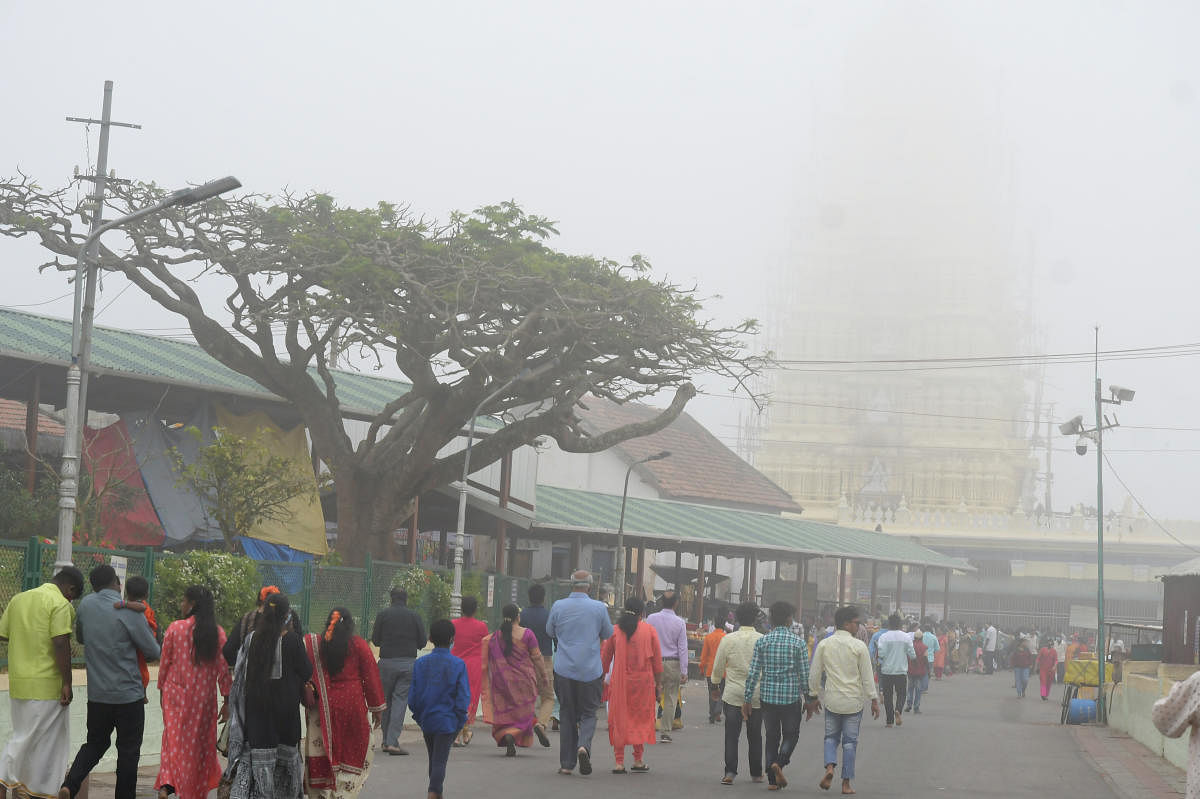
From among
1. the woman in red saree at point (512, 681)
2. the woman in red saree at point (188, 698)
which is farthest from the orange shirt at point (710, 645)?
the woman in red saree at point (188, 698)

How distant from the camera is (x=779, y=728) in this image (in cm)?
1409

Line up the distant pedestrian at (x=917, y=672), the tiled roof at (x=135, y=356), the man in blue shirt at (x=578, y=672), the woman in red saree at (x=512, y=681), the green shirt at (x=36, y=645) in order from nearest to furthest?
the green shirt at (x=36, y=645) < the man in blue shirt at (x=578, y=672) < the woman in red saree at (x=512, y=681) < the tiled roof at (x=135, y=356) < the distant pedestrian at (x=917, y=672)

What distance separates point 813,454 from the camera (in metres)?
88.9

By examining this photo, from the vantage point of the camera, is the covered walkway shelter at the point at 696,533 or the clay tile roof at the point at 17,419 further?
the clay tile roof at the point at 17,419

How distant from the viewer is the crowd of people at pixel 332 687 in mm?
9195

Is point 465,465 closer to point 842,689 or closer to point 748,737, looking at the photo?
point 748,737

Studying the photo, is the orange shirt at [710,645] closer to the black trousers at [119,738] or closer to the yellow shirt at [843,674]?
the yellow shirt at [843,674]

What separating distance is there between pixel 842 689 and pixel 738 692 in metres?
1.21

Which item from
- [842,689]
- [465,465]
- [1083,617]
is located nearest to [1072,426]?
[465,465]

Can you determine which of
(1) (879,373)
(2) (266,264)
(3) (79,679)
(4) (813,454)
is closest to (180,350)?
(2) (266,264)

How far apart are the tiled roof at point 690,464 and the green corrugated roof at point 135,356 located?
929 inches

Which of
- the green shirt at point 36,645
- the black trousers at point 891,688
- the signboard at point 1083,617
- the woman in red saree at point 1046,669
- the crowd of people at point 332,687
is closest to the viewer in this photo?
the crowd of people at point 332,687

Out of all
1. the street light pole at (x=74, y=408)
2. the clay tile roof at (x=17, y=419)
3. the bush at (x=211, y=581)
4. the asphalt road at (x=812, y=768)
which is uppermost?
the clay tile roof at (x=17, y=419)

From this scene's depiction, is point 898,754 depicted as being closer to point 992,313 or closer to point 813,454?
point 813,454
